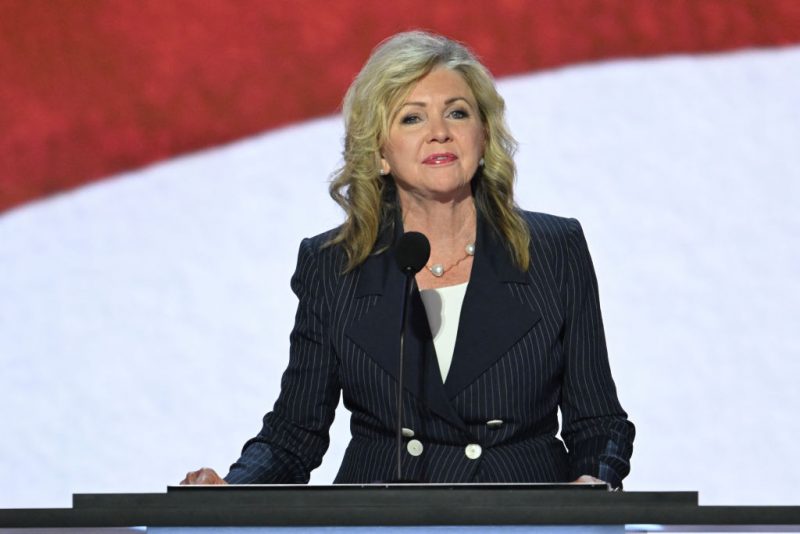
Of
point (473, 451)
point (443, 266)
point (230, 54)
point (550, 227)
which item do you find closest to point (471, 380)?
point (473, 451)

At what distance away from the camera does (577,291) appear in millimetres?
2631

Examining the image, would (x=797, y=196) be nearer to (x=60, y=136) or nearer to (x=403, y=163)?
(x=403, y=163)

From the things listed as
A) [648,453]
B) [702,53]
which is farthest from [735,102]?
[648,453]

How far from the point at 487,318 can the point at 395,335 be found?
18cm

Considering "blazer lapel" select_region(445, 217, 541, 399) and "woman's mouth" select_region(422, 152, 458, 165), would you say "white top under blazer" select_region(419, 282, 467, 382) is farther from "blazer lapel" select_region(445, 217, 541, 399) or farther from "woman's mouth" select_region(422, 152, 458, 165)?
"woman's mouth" select_region(422, 152, 458, 165)

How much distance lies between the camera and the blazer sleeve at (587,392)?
2.52 meters

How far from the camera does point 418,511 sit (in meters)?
1.77

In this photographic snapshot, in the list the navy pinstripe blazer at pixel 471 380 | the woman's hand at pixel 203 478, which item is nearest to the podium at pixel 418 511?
the woman's hand at pixel 203 478

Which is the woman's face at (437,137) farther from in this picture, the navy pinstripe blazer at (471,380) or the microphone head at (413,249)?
the microphone head at (413,249)

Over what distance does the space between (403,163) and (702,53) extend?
3.97 feet

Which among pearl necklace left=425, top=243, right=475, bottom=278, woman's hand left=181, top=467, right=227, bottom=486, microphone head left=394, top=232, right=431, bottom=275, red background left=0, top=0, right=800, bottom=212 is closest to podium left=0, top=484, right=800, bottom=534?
woman's hand left=181, top=467, right=227, bottom=486

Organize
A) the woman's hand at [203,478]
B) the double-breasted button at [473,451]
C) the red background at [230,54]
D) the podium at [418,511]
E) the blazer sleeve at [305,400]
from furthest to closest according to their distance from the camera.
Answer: the red background at [230,54] → the blazer sleeve at [305,400] → the double-breasted button at [473,451] → the woman's hand at [203,478] → the podium at [418,511]

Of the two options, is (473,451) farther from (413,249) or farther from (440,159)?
(440,159)

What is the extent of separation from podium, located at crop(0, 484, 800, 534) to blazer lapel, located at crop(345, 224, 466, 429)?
66 cm
